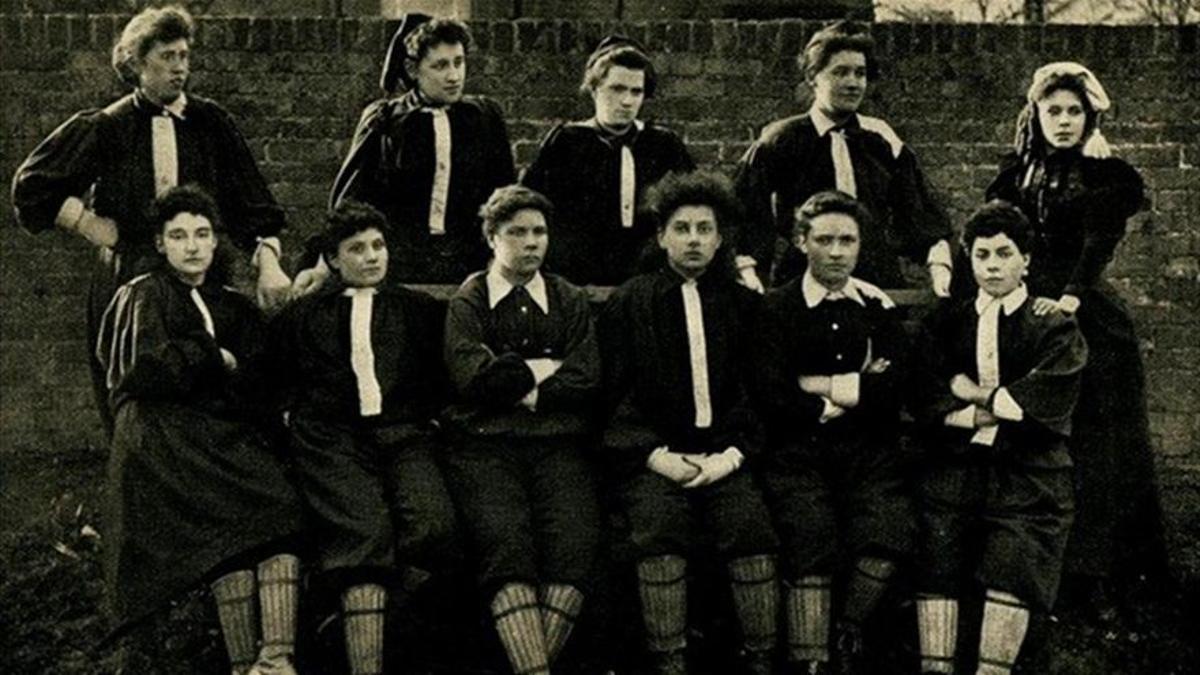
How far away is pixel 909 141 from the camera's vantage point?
934 cm

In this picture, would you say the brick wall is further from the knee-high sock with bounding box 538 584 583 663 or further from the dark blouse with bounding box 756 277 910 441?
the knee-high sock with bounding box 538 584 583 663

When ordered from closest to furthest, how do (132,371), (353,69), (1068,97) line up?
(132,371), (1068,97), (353,69)

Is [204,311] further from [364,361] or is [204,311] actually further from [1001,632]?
[1001,632]

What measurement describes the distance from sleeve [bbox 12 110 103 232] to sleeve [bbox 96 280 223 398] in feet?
2.51

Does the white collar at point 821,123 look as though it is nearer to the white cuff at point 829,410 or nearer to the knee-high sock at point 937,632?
the white cuff at point 829,410

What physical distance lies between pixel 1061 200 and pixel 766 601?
189 cm

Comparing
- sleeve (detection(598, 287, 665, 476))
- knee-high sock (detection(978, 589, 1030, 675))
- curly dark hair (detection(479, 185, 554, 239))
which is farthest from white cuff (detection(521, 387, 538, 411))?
knee-high sock (detection(978, 589, 1030, 675))

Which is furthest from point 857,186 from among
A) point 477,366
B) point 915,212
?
point 477,366

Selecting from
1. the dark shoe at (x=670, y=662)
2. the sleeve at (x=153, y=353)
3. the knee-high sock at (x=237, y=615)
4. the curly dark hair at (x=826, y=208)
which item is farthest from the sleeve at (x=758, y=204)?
→ the knee-high sock at (x=237, y=615)

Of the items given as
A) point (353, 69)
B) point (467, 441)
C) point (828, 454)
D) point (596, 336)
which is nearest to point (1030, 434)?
point (828, 454)

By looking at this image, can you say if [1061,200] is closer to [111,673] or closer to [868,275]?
[868,275]

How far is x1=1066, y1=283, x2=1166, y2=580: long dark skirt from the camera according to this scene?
6590 mm

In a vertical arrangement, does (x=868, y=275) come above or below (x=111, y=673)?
above

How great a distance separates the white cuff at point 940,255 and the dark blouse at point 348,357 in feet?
6.36
